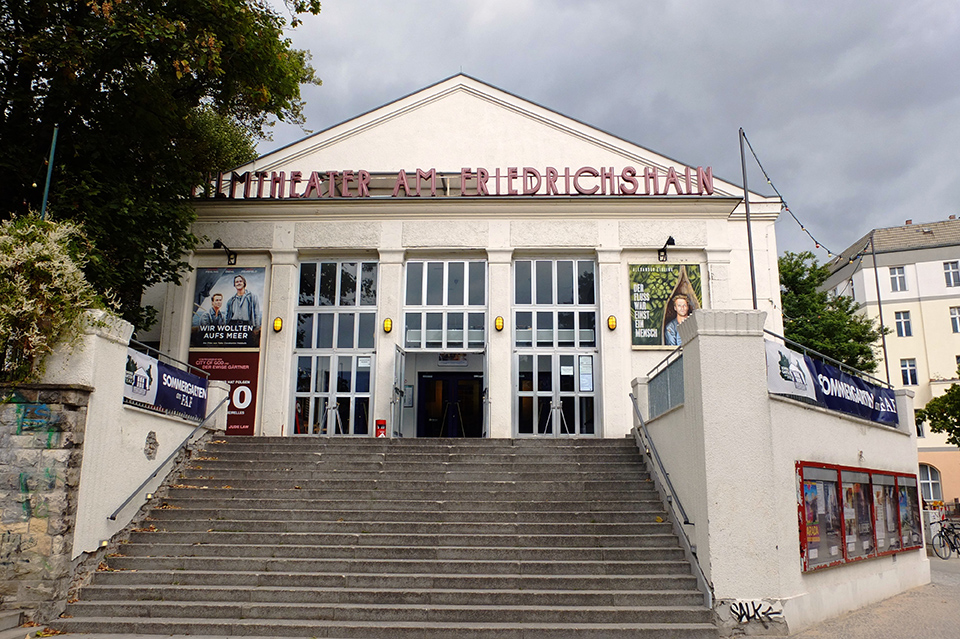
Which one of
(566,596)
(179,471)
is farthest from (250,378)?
(566,596)

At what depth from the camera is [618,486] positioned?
36.6 feet

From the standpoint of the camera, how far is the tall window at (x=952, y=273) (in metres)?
39.4

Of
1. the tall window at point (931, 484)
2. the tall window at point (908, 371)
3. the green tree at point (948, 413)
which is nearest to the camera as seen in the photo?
the green tree at point (948, 413)

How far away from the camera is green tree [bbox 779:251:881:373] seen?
27.6m

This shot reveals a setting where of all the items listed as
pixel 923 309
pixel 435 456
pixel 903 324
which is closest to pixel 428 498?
pixel 435 456

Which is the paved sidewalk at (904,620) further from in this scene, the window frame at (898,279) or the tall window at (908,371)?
the window frame at (898,279)

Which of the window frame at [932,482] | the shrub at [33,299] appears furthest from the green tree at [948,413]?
the shrub at [33,299]

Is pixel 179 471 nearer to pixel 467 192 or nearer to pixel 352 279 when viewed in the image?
pixel 352 279

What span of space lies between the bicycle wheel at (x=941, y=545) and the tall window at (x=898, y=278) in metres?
26.4

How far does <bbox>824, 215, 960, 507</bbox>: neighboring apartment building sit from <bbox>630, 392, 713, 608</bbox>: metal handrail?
104 ft

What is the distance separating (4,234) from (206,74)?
7232 mm

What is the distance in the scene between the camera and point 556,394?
1669 cm

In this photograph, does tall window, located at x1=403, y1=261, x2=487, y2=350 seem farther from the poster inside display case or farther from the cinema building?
the poster inside display case

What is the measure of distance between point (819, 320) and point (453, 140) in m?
17.9
